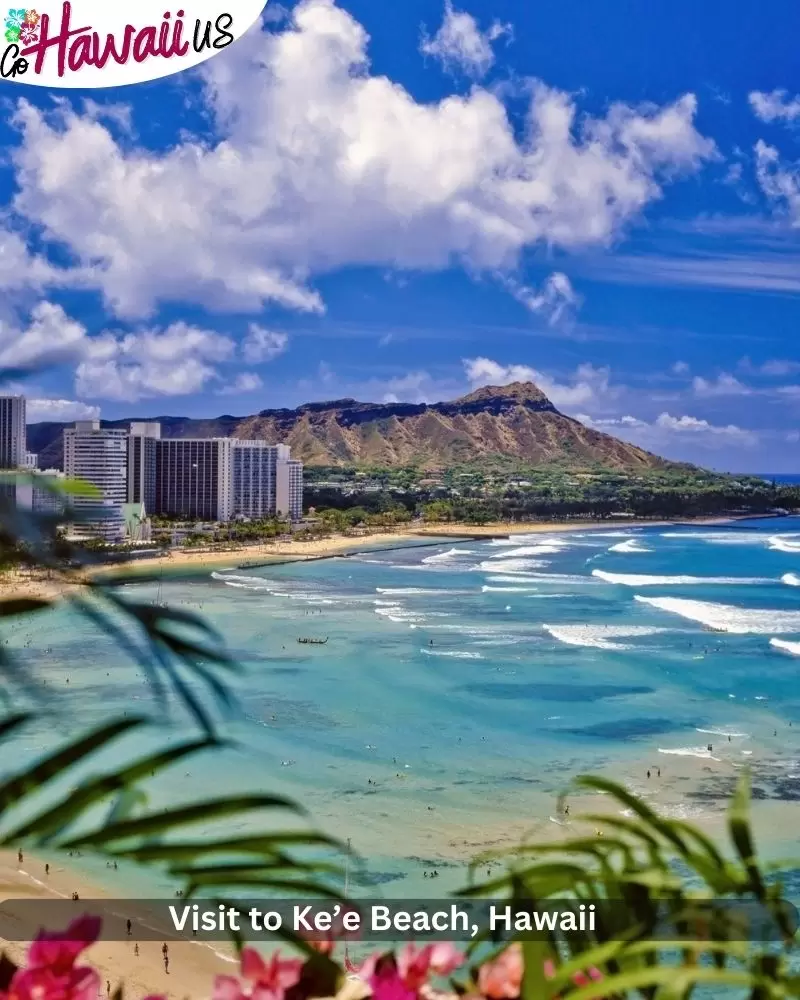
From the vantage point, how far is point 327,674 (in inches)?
474

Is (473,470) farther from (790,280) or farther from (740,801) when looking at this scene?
(740,801)

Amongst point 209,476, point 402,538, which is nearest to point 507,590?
point 209,476

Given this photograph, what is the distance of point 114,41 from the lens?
1924 mm

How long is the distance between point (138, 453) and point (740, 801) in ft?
51.1

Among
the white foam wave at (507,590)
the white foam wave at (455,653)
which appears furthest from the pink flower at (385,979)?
the white foam wave at (507,590)

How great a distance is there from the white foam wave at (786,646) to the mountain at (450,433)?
2416cm

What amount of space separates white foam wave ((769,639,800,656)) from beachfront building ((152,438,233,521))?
999 cm

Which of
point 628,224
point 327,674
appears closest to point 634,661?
point 327,674

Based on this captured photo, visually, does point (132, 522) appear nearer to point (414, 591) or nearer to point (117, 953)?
point (117, 953)

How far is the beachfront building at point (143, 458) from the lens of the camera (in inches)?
568

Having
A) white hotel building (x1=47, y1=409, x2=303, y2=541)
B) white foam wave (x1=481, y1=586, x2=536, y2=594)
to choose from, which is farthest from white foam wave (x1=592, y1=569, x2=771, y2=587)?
white hotel building (x1=47, y1=409, x2=303, y2=541)

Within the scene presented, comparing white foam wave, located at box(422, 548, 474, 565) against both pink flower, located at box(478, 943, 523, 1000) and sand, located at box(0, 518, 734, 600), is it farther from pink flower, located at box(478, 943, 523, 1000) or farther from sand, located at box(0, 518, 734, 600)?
pink flower, located at box(478, 943, 523, 1000)

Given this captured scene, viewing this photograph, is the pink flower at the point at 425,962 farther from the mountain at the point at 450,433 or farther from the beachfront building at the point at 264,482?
the mountain at the point at 450,433

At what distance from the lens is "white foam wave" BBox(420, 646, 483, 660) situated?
42.4ft
